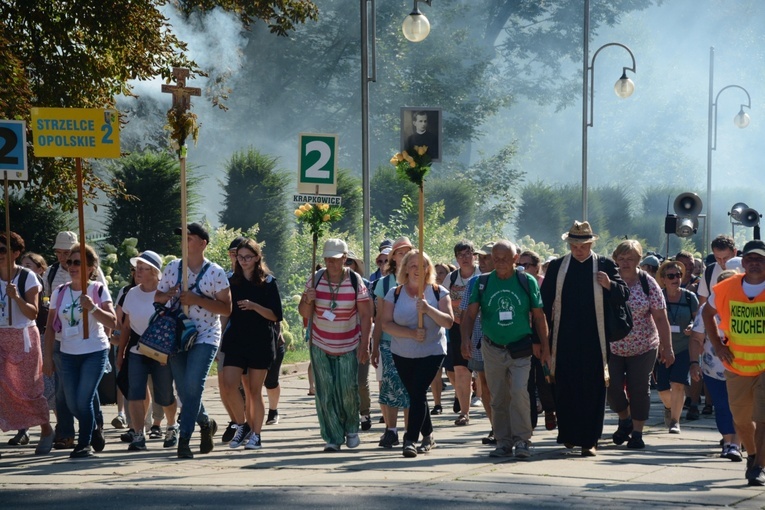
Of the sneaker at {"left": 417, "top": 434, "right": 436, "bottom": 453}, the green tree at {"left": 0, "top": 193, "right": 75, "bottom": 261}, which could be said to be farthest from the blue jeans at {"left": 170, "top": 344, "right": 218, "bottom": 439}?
the green tree at {"left": 0, "top": 193, "right": 75, "bottom": 261}

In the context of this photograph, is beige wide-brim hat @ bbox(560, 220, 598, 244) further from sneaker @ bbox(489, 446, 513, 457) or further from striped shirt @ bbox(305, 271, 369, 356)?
striped shirt @ bbox(305, 271, 369, 356)

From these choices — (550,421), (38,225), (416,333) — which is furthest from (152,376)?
(38,225)

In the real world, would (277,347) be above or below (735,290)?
below

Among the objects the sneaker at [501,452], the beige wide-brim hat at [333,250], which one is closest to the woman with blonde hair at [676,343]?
the sneaker at [501,452]

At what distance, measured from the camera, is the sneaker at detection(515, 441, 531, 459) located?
1022 cm

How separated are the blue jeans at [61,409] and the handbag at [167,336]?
4.08 ft

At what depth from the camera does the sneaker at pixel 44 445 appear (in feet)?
36.6

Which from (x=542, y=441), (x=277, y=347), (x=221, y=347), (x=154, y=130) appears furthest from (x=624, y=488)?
(x=154, y=130)

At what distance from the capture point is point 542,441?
38.1ft

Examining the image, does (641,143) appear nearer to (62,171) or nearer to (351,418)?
(62,171)

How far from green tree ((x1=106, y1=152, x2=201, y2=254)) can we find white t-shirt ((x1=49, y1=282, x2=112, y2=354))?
40.2ft

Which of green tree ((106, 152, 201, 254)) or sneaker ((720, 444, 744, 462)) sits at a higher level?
green tree ((106, 152, 201, 254))

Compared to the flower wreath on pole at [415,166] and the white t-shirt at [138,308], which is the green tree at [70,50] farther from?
the flower wreath on pole at [415,166]

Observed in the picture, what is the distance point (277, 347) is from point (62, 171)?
17.8ft
